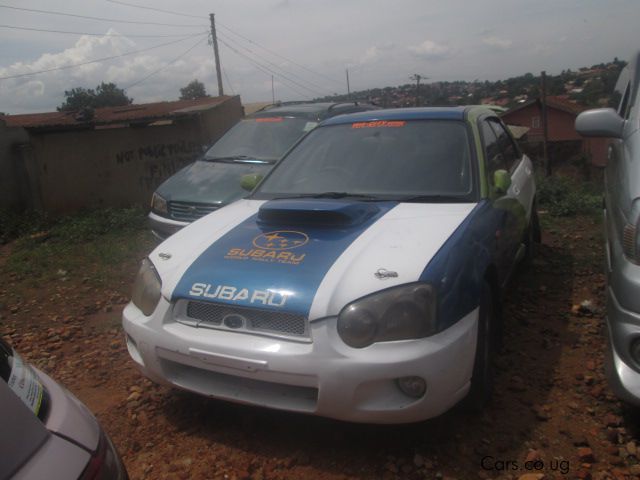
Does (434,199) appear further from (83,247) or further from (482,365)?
(83,247)

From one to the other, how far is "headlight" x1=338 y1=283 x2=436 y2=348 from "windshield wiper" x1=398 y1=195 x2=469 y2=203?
1.03m

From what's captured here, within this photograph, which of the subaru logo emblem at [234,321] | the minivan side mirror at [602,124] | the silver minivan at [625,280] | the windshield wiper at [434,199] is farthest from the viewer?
the minivan side mirror at [602,124]

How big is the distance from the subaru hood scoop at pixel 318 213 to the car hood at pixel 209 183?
2591 millimetres

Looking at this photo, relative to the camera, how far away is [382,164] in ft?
12.0

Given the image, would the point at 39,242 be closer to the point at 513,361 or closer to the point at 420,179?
the point at 420,179

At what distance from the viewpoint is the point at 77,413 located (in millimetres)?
1564

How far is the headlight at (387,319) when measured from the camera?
91.7 inches

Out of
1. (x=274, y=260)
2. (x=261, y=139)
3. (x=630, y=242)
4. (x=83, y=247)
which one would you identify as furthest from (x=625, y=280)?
(x=83, y=247)

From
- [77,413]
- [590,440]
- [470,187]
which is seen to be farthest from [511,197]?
[77,413]

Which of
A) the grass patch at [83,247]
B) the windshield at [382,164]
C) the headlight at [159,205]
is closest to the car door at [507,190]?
the windshield at [382,164]

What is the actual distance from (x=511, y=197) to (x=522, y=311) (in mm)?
906

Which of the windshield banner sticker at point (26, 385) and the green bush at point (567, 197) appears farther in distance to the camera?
the green bush at point (567, 197)

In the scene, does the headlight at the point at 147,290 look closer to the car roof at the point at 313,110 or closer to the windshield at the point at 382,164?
the windshield at the point at 382,164

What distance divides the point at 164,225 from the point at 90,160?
427 cm
